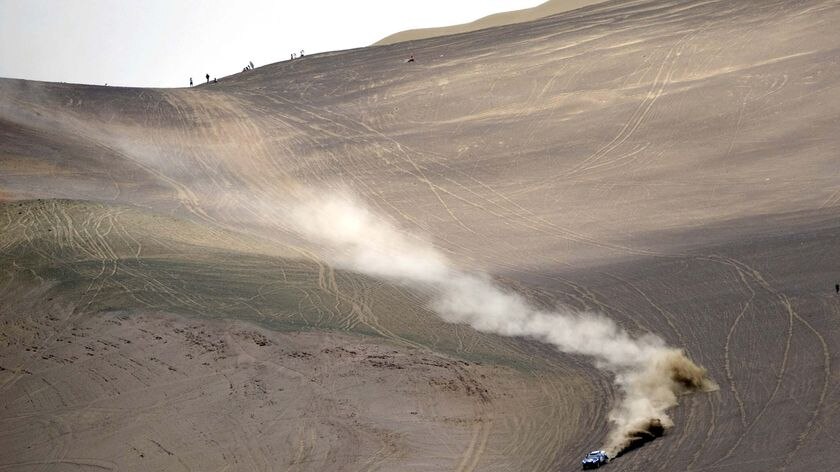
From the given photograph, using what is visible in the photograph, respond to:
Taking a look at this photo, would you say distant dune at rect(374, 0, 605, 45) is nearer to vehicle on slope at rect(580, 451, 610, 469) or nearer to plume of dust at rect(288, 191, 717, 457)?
plume of dust at rect(288, 191, 717, 457)

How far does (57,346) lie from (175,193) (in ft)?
65.7

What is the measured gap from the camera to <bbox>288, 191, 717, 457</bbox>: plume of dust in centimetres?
2664

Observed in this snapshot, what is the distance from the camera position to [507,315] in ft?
110

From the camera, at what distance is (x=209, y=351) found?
27.8 metres

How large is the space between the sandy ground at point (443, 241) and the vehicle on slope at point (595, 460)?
1.36ft

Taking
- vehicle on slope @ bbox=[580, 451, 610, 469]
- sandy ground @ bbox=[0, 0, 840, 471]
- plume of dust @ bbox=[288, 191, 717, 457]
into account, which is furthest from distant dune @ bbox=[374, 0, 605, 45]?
vehicle on slope @ bbox=[580, 451, 610, 469]

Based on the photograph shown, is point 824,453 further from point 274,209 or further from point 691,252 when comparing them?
point 274,209

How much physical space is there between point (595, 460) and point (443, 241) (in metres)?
19.0

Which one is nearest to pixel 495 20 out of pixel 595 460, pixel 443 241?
pixel 443 241

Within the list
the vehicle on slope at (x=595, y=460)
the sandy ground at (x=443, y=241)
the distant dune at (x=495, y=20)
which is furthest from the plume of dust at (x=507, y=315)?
the distant dune at (x=495, y=20)

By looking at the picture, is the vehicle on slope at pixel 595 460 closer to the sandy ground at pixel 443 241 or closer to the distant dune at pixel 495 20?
the sandy ground at pixel 443 241

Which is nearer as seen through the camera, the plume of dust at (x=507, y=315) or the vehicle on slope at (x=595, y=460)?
the vehicle on slope at (x=595, y=460)

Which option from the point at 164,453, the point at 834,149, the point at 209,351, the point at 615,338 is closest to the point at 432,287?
the point at 615,338

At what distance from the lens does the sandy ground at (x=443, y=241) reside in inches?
995
